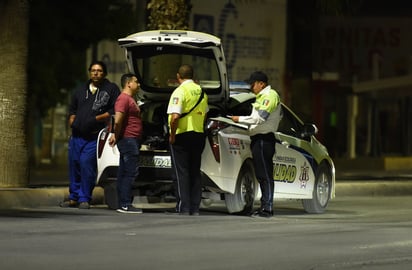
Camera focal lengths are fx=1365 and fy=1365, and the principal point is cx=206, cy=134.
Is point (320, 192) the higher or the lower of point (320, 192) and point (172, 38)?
the lower

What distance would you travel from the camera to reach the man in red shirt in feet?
53.6

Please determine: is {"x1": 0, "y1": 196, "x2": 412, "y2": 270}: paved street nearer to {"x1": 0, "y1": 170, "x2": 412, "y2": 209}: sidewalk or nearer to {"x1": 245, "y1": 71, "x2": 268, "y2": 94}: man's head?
{"x1": 0, "y1": 170, "x2": 412, "y2": 209}: sidewalk

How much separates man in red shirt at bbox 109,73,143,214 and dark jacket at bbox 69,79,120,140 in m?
0.47

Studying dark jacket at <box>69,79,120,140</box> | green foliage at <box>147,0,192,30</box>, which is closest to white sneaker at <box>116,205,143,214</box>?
dark jacket at <box>69,79,120,140</box>

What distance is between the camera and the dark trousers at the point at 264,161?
53.7 feet

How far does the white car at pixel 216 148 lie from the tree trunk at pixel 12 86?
60.0 inches

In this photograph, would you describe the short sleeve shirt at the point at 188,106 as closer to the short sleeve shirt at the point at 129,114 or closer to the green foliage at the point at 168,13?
the short sleeve shirt at the point at 129,114

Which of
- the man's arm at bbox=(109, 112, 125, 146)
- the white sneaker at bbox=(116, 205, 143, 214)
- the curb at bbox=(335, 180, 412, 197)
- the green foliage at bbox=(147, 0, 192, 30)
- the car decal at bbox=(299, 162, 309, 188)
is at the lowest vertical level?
the white sneaker at bbox=(116, 205, 143, 214)

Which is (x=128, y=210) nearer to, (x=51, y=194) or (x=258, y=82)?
(x=51, y=194)

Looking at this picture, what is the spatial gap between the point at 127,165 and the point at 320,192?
127 inches

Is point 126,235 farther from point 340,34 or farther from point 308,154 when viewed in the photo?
point 340,34

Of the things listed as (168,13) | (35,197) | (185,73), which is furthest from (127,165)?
(168,13)

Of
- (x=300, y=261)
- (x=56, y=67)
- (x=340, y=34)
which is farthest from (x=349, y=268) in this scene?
(x=340, y=34)

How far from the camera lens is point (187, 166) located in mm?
16188
